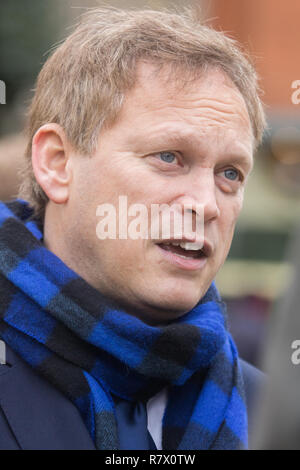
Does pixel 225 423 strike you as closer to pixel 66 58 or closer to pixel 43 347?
pixel 43 347

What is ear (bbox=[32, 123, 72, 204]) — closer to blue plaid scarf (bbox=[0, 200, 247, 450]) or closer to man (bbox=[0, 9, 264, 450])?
man (bbox=[0, 9, 264, 450])

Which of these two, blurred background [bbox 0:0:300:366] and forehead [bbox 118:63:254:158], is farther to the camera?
blurred background [bbox 0:0:300:366]

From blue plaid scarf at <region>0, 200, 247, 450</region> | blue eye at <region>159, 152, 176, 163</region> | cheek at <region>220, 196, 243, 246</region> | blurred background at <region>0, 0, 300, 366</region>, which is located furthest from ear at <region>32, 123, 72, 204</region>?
blurred background at <region>0, 0, 300, 366</region>

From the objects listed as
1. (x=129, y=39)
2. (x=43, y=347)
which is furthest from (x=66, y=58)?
(x=43, y=347)

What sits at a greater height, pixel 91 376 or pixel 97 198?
pixel 97 198

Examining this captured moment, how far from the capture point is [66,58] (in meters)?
2.50

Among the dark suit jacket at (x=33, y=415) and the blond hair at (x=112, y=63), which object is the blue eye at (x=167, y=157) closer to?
the blond hair at (x=112, y=63)

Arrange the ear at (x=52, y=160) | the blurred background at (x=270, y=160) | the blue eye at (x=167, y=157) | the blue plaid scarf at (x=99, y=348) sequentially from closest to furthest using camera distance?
1. the blue plaid scarf at (x=99, y=348)
2. the blue eye at (x=167, y=157)
3. the ear at (x=52, y=160)
4. the blurred background at (x=270, y=160)

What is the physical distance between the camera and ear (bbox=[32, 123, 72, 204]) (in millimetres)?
2420

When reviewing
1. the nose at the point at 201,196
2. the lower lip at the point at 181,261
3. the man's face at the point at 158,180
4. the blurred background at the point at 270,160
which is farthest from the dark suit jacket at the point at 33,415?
the blurred background at the point at 270,160

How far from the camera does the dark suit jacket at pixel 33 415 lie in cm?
203

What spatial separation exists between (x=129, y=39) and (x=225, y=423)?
145cm

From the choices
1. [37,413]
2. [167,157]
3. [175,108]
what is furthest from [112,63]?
[37,413]

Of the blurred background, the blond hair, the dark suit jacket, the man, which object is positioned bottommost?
the blurred background
